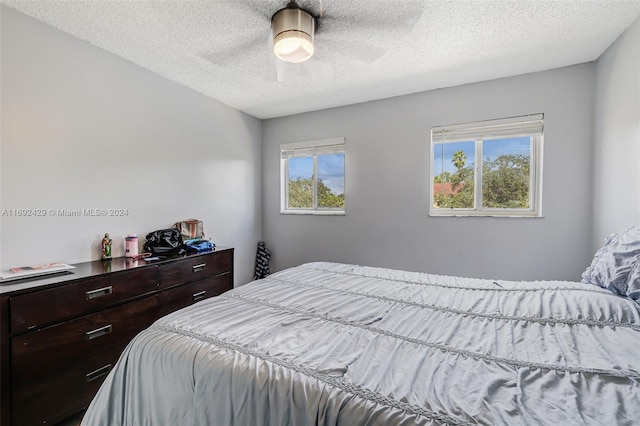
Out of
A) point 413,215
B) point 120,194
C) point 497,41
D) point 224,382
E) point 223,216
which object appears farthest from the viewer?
point 223,216

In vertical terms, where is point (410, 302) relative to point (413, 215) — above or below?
below

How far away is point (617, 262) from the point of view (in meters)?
1.46

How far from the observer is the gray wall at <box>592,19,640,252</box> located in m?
1.85

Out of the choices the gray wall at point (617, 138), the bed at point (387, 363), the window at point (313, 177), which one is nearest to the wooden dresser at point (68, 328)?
the bed at point (387, 363)

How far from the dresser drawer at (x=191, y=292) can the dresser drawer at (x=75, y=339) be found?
0.13 meters

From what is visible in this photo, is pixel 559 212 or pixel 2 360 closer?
pixel 2 360

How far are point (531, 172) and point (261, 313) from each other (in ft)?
9.24

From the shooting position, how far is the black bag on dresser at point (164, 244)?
8.25 feet

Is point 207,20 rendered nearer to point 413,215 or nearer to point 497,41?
point 497,41

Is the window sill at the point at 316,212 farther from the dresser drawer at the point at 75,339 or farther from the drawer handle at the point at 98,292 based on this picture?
the drawer handle at the point at 98,292

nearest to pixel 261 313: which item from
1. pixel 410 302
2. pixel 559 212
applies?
pixel 410 302

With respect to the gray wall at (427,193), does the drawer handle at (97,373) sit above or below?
below

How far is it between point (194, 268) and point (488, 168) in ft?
9.97

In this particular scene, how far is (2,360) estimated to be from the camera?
136cm
